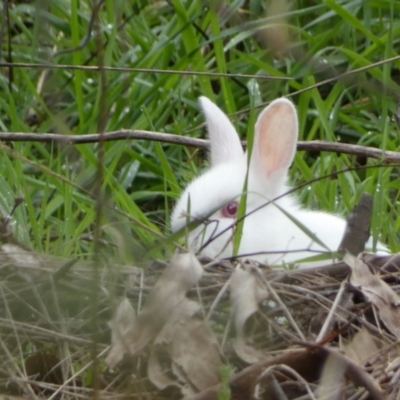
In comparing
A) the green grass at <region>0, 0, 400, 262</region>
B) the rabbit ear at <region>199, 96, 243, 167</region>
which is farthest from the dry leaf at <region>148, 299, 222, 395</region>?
the rabbit ear at <region>199, 96, 243, 167</region>

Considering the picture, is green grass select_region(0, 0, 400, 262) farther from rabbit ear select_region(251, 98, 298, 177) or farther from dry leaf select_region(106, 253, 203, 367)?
dry leaf select_region(106, 253, 203, 367)

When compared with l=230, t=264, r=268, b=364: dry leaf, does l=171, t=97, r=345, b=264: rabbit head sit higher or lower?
lower

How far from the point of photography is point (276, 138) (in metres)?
4.60

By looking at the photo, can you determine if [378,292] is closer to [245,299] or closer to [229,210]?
[245,299]

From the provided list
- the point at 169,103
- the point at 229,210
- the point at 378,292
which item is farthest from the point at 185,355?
the point at 169,103

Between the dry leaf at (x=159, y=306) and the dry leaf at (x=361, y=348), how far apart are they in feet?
1.40

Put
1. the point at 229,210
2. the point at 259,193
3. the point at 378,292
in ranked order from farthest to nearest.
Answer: the point at 229,210, the point at 259,193, the point at 378,292

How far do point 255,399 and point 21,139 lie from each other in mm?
1773

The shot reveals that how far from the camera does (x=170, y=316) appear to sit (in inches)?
97.3

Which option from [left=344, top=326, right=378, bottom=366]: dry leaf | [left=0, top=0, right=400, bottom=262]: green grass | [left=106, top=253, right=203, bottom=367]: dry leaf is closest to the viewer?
[left=106, top=253, right=203, bottom=367]: dry leaf

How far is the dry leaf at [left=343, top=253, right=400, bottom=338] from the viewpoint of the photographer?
270 centimetres

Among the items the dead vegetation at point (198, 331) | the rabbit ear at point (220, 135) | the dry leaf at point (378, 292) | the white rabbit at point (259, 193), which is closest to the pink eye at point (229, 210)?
the white rabbit at point (259, 193)

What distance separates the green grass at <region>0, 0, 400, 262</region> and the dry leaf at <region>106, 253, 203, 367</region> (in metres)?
1.80

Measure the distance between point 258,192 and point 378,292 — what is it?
1.86 meters
